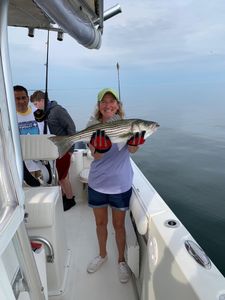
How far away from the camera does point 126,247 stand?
2.26 metres

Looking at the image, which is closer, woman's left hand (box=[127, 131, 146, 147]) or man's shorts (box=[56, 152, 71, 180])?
woman's left hand (box=[127, 131, 146, 147])

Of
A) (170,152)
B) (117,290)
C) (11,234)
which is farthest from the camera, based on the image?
(170,152)

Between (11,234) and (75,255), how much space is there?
6.96ft

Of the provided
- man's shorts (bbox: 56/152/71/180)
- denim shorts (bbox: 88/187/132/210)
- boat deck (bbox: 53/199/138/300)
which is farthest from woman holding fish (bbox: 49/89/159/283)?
man's shorts (bbox: 56/152/71/180)

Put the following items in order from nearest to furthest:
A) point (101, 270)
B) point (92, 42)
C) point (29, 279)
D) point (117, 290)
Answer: point (29, 279) < point (92, 42) < point (117, 290) < point (101, 270)

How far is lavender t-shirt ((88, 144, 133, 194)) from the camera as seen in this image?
207cm

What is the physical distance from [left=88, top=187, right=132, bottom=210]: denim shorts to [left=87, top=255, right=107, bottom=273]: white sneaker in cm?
58

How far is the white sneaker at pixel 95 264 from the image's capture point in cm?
238

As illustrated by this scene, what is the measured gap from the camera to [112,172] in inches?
81.4

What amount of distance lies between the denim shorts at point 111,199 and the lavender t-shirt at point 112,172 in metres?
0.04

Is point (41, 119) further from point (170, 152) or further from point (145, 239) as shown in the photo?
point (170, 152)

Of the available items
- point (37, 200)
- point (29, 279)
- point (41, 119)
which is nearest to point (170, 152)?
point (41, 119)

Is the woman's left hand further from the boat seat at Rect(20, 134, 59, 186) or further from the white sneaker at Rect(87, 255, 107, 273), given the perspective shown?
the white sneaker at Rect(87, 255, 107, 273)

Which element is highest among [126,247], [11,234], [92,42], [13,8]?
[13,8]
